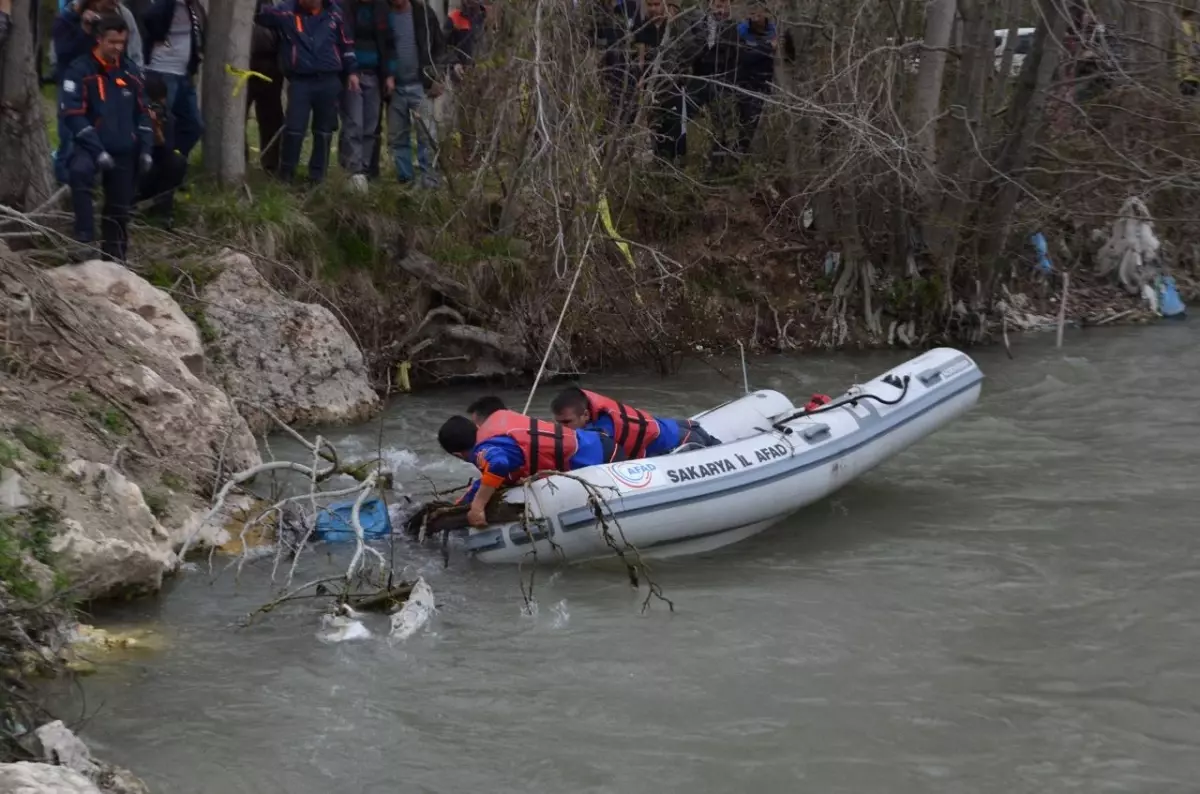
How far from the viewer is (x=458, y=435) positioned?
24.7 feet

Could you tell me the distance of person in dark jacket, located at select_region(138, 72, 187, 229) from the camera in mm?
9578

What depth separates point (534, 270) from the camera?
11297 millimetres

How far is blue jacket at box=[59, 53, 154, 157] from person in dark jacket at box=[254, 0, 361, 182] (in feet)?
5.61

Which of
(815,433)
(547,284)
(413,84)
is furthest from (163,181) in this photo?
(815,433)

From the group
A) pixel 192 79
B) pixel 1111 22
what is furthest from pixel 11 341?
pixel 1111 22

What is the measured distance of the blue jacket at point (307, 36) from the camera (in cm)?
1017

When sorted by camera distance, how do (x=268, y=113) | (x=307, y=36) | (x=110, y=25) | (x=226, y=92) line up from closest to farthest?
(x=110, y=25), (x=307, y=36), (x=226, y=92), (x=268, y=113)

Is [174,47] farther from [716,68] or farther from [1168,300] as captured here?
[1168,300]

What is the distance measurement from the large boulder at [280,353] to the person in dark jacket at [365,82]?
1.37m

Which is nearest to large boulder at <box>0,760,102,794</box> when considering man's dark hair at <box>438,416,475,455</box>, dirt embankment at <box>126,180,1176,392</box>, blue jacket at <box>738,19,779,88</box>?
man's dark hair at <box>438,416,475,455</box>

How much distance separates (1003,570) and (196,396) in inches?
171

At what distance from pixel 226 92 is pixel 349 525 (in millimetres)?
4274

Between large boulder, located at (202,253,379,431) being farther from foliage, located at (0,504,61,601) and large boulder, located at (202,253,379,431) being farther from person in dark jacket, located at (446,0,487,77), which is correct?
foliage, located at (0,504,61,601)

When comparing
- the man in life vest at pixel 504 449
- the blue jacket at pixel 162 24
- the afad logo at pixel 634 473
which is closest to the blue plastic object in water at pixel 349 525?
the man in life vest at pixel 504 449
